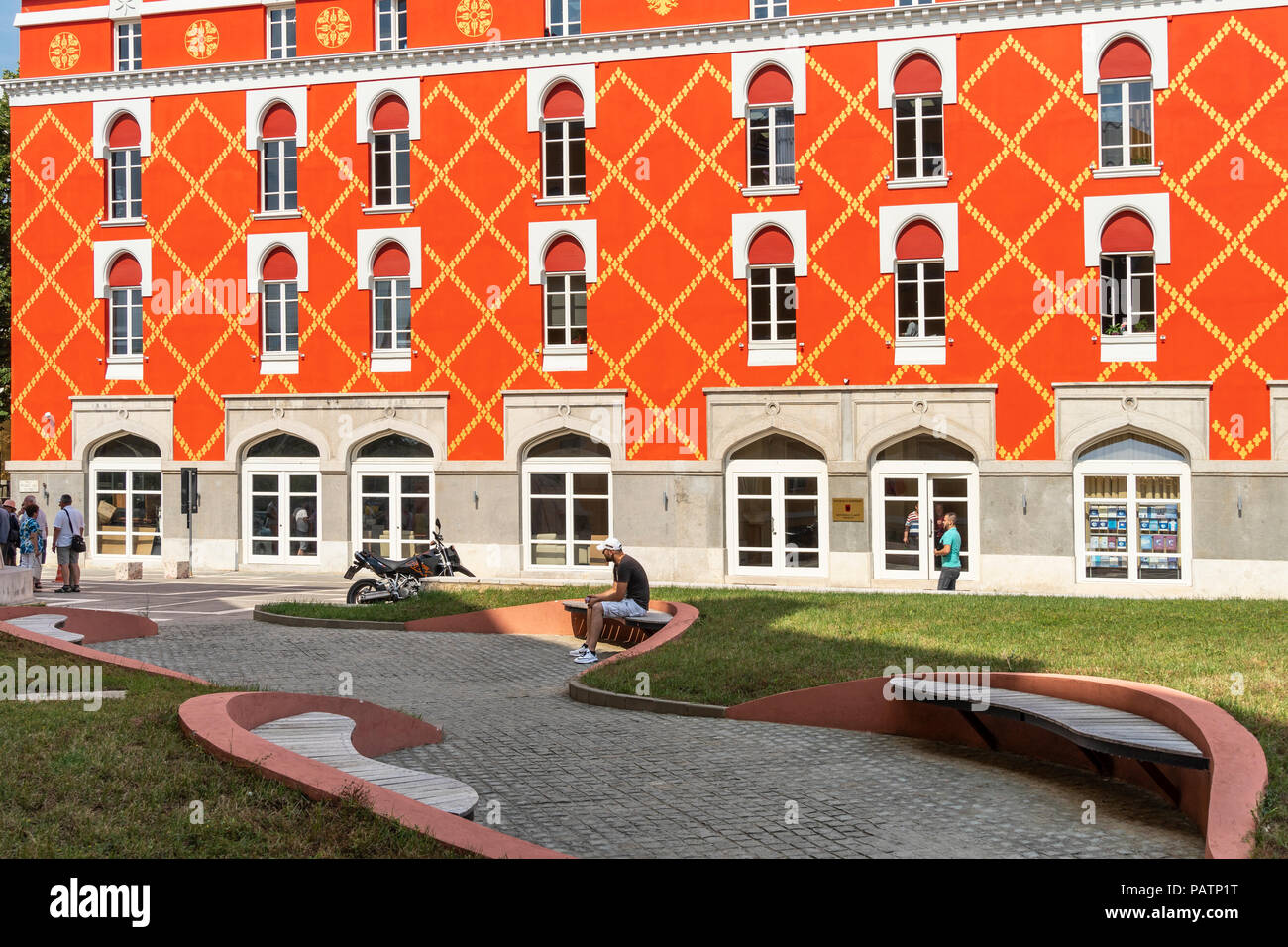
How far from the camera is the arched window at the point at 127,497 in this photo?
117 ft

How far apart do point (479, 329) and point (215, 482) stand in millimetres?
8137

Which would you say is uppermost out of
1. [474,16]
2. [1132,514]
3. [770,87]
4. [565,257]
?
[474,16]

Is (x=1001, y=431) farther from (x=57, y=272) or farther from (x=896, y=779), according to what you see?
(x=57, y=272)

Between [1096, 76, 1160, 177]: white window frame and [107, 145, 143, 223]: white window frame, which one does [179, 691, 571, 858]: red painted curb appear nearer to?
[1096, 76, 1160, 177]: white window frame

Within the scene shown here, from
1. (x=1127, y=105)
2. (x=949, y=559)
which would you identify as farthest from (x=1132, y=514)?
(x=1127, y=105)

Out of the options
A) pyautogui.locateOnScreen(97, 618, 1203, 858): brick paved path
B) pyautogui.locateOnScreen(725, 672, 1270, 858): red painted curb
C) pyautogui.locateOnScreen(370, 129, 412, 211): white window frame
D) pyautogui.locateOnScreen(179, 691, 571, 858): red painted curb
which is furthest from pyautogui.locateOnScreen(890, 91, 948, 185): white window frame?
pyautogui.locateOnScreen(179, 691, 571, 858): red painted curb

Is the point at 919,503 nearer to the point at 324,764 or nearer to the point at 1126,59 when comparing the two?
the point at 1126,59

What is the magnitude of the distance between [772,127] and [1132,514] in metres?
11.9

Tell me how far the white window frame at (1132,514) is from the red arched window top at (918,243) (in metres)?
5.65

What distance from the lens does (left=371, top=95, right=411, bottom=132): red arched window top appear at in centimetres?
3403

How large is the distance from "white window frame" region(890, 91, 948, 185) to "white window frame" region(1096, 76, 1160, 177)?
3240mm

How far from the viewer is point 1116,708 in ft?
35.8
